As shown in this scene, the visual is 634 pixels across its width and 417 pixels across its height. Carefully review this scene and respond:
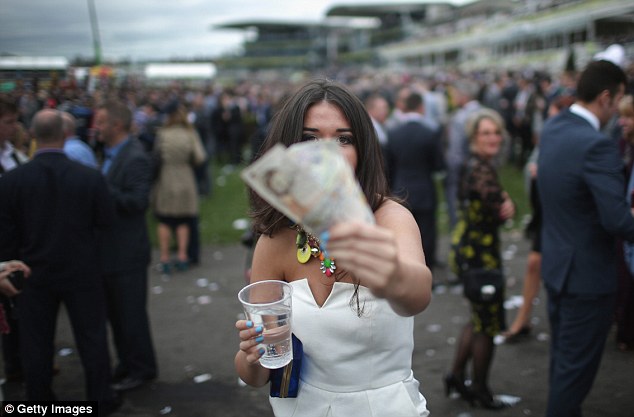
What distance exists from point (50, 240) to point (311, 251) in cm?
227

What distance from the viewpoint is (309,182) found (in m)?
1.07

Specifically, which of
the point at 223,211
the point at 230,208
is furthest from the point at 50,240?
the point at 230,208

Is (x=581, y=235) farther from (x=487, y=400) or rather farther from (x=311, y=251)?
(x=311, y=251)

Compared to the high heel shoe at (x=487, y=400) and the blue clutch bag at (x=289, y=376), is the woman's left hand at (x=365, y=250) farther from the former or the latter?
Answer: the high heel shoe at (x=487, y=400)

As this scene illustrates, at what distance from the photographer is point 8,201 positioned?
3260mm

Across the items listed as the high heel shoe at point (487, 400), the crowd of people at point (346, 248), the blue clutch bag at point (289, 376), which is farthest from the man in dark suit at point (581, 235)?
the blue clutch bag at point (289, 376)

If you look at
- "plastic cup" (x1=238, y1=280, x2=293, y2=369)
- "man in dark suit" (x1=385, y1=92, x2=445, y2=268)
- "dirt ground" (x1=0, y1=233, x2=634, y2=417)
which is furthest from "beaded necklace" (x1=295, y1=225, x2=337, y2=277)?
"man in dark suit" (x1=385, y1=92, x2=445, y2=268)

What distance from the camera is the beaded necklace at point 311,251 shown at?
1.75 meters

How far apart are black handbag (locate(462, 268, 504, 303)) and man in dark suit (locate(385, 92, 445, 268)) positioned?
254 cm

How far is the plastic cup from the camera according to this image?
5.07 ft

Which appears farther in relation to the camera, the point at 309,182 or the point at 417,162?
the point at 417,162

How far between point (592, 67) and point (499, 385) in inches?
95.9

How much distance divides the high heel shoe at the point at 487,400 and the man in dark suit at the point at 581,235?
607 millimetres

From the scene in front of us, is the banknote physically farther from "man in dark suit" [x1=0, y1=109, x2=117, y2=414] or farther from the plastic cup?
"man in dark suit" [x1=0, y1=109, x2=117, y2=414]
